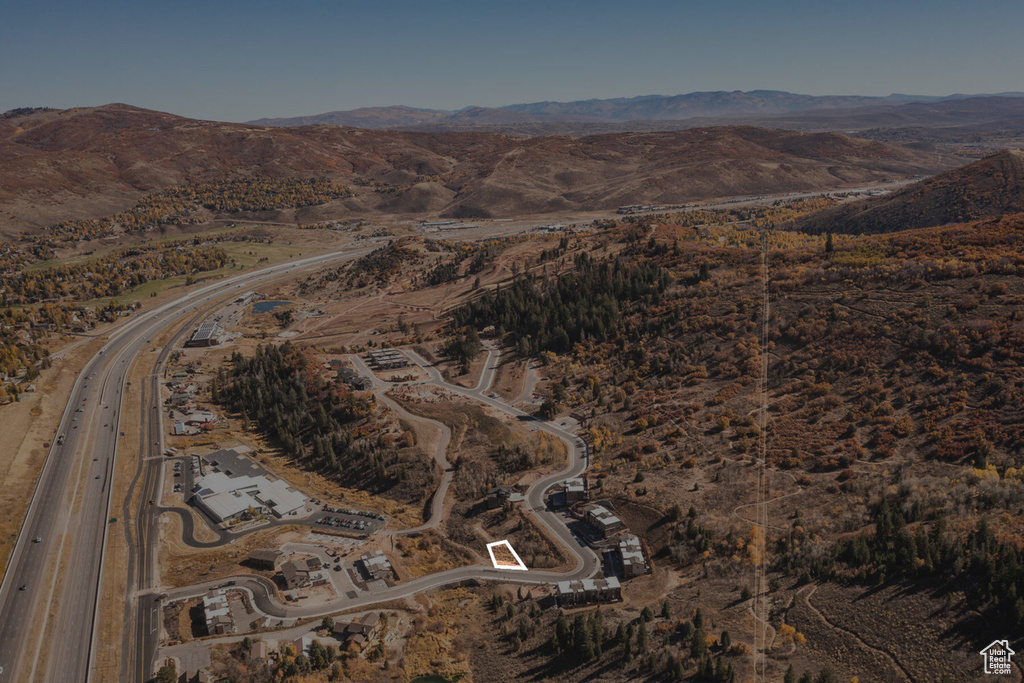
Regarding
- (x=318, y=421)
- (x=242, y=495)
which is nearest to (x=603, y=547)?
(x=242, y=495)

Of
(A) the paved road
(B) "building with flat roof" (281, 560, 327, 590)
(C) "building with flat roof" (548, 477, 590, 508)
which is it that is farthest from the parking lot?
(C) "building with flat roof" (548, 477, 590, 508)

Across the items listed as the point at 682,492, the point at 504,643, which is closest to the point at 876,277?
the point at 682,492

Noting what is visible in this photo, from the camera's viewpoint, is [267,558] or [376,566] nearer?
[376,566]

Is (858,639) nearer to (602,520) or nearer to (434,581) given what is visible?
(602,520)

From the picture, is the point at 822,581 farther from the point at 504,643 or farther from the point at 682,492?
the point at 504,643

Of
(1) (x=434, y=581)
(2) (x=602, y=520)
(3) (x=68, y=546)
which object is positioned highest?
(2) (x=602, y=520)

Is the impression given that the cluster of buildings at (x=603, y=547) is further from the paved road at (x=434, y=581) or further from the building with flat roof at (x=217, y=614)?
the building with flat roof at (x=217, y=614)

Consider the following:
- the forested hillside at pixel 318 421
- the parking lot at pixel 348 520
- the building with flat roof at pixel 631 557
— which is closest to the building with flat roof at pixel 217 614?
the parking lot at pixel 348 520
